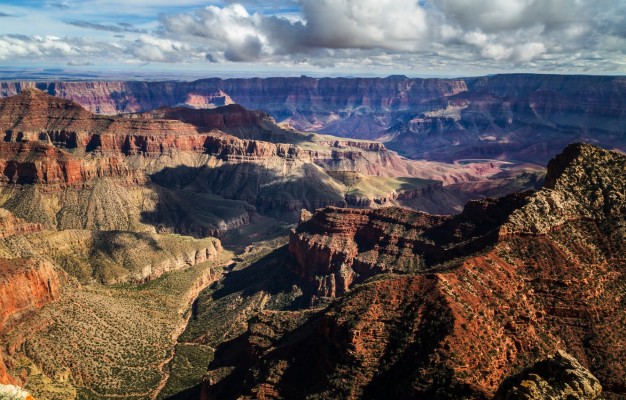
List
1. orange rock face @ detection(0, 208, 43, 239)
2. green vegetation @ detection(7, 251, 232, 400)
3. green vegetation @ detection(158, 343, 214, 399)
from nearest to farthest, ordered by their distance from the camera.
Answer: green vegetation @ detection(7, 251, 232, 400) < green vegetation @ detection(158, 343, 214, 399) < orange rock face @ detection(0, 208, 43, 239)

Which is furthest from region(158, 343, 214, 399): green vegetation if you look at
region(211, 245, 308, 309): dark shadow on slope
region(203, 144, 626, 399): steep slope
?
region(211, 245, 308, 309): dark shadow on slope

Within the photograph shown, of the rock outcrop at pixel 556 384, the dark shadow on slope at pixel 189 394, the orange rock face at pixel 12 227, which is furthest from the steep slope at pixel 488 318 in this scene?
the orange rock face at pixel 12 227

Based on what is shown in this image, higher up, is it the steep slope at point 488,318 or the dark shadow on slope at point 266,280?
the steep slope at point 488,318

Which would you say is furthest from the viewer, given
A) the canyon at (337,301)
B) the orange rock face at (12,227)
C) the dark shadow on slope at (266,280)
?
the dark shadow on slope at (266,280)

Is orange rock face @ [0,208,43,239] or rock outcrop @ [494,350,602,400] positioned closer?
rock outcrop @ [494,350,602,400]

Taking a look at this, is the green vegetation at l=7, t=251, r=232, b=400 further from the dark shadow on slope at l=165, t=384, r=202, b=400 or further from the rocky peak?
the rocky peak

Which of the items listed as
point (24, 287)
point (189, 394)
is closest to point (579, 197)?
point (189, 394)

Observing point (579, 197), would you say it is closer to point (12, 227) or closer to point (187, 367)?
point (187, 367)

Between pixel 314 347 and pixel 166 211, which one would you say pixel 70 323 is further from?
pixel 166 211

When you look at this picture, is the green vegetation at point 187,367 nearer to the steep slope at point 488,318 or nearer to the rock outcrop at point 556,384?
the steep slope at point 488,318
